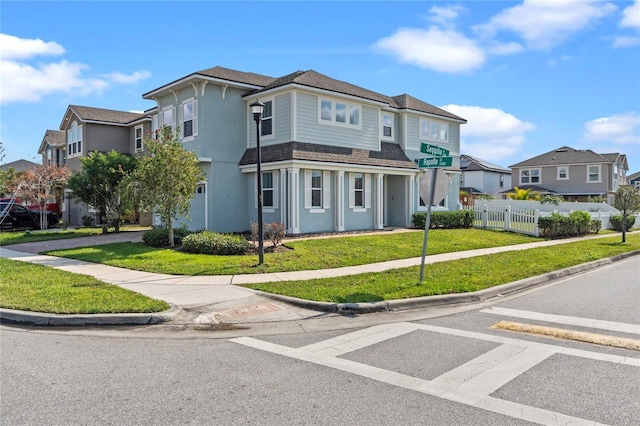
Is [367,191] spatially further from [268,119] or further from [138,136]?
[138,136]

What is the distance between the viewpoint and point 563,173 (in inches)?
1916

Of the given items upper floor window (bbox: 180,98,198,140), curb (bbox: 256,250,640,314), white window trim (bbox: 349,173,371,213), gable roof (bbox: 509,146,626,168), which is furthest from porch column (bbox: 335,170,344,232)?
gable roof (bbox: 509,146,626,168)

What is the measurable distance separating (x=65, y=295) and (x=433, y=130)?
72.1 feet

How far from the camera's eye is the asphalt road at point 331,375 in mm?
4117

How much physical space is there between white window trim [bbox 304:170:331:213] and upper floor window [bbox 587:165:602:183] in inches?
1475

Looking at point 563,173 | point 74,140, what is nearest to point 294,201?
point 74,140

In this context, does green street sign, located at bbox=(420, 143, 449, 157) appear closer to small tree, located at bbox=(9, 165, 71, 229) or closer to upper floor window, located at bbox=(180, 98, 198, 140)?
upper floor window, located at bbox=(180, 98, 198, 140)

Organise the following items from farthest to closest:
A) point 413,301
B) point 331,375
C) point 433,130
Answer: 1. point 433,130
2. point 413,301
3. point 331,375

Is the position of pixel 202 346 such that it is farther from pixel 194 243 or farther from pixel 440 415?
pixel 194 243

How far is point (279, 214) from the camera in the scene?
1980 centimetres

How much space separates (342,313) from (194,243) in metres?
8.14

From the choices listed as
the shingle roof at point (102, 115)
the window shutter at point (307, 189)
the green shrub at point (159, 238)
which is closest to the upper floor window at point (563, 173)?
the window shutter at point (307, 189)

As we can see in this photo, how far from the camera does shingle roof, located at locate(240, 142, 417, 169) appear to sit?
19202 mm

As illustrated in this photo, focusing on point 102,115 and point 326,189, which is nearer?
point 326,189
